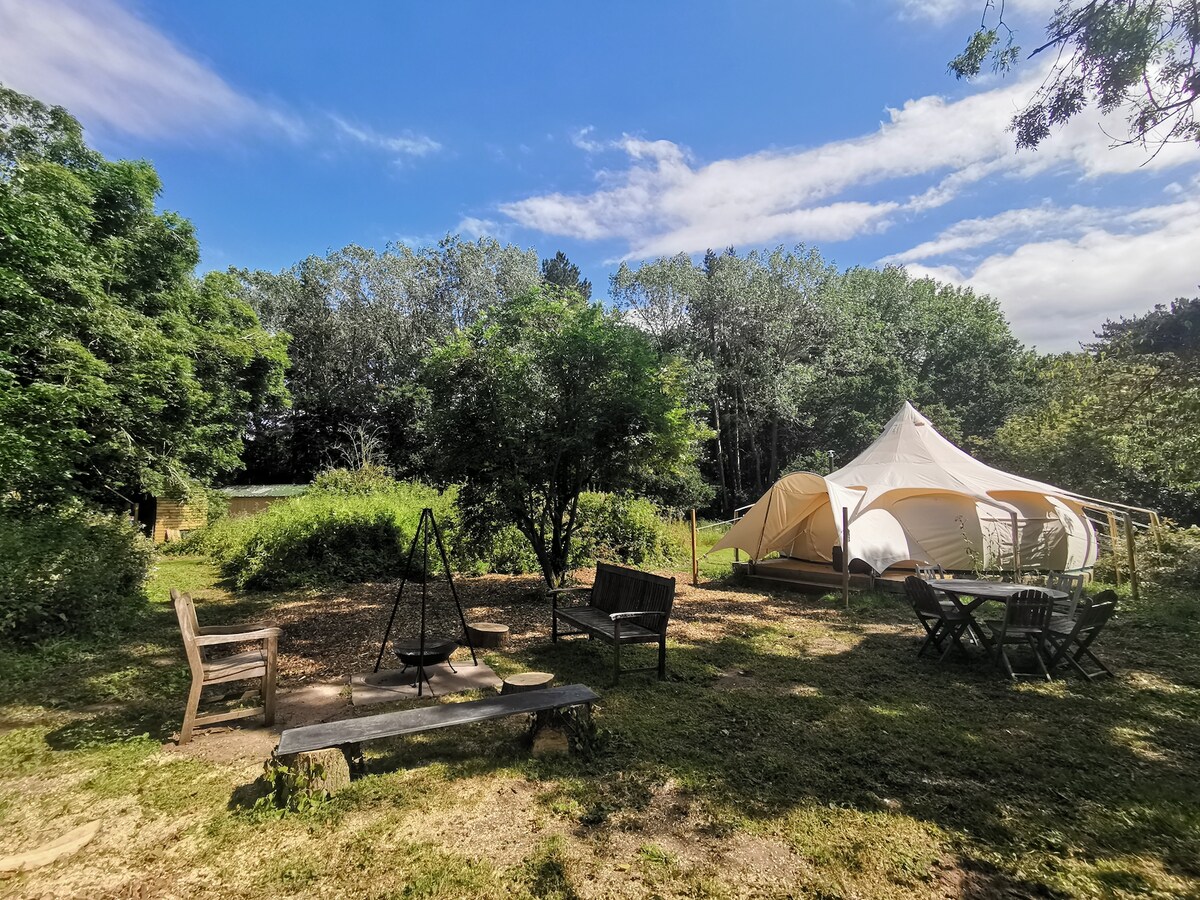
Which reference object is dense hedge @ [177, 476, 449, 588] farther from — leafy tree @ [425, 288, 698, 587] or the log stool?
the log stool

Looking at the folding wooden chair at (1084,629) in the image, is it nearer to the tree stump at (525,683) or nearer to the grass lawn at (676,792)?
the grass lawn at (676,792)

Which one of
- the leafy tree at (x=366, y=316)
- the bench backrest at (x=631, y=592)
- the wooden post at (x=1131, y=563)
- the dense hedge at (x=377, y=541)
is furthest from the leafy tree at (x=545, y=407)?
the leafy tree at (x=366, y=316)

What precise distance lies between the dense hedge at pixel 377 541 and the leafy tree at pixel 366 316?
70.3 feet

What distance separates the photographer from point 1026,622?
5859 mm

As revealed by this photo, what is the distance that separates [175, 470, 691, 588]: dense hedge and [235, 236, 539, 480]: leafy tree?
70.3 feet

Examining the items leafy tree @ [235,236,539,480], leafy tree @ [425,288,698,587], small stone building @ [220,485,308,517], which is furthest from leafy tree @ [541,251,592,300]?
leafy tree @ [425,288,698,587]

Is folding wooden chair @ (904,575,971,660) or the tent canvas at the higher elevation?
the tent canvas

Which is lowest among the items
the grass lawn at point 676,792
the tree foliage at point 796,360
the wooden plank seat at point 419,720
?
the grass lawn at point 676,792

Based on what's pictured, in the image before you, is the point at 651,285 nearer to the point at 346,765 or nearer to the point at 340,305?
the point at 340,305

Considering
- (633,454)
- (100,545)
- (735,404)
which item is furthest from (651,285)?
(100,545)

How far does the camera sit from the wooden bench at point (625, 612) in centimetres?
566

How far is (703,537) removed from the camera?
18.0 m

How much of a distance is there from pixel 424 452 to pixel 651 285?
24.5m

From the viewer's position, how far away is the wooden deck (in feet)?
34.3
